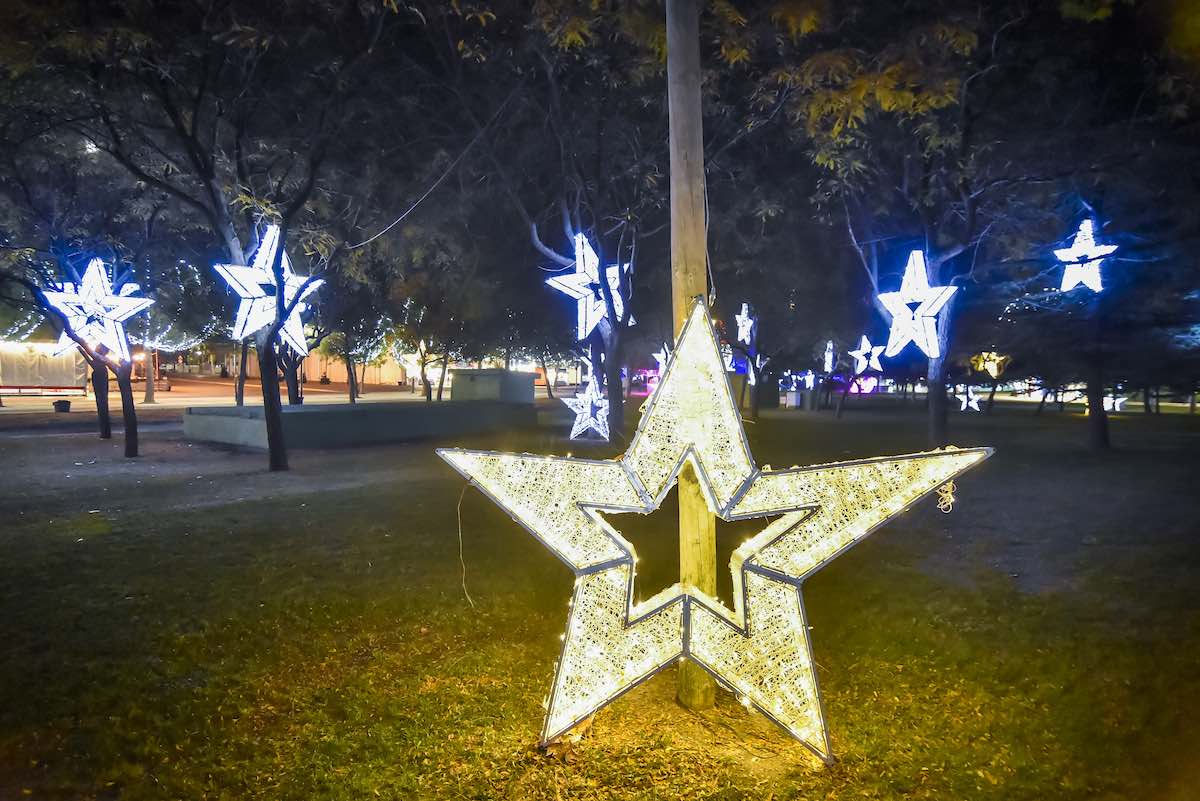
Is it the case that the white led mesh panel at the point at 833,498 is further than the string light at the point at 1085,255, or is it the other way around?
the string light at the point at 1085,255

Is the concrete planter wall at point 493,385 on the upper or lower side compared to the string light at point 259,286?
lower

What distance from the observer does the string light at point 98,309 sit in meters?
15.4

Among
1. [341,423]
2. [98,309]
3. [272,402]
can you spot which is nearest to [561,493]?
[272,402]

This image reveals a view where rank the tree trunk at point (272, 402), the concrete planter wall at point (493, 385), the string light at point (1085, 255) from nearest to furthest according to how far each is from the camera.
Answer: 1. the tree trunk at point (272, 402)
2. the string light at point (1085, 255)
3. the concrete planter wall at point (493, 385)

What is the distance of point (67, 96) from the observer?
1142 centimetres

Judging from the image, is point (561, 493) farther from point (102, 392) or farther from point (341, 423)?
point (102, 392)

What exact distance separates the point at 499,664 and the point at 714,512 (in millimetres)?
2036

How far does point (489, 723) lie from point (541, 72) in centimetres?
1261

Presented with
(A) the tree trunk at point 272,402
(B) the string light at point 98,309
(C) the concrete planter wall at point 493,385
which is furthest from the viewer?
(C) the concrete planter wall at point 493,385

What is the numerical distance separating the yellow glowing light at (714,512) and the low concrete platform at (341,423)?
48.1ft

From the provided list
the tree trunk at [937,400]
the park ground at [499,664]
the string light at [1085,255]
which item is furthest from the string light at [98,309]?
the string light at [1085,255]

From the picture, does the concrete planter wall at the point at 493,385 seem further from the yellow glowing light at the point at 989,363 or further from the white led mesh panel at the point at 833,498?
the white led mesh panel at the point at 833,498

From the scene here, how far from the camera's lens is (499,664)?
4969mm

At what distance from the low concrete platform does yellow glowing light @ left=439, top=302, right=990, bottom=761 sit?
14671 mm
